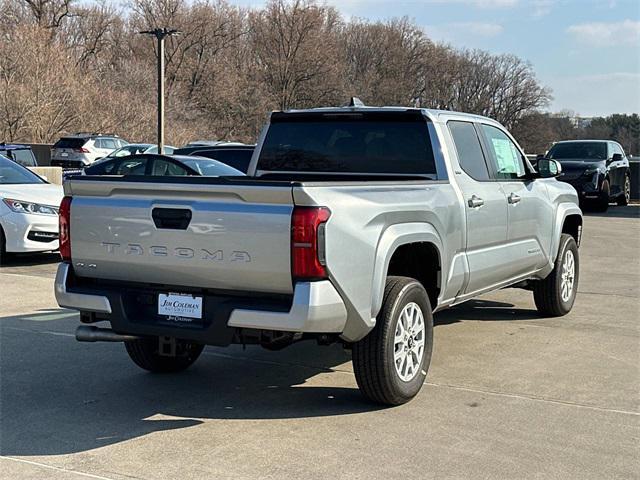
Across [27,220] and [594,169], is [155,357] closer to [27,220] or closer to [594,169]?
[27,220]

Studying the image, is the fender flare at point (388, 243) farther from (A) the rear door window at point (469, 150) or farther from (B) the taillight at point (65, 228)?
(B) the taillight at point (65, 228)

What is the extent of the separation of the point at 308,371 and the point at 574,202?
4042 millimetres

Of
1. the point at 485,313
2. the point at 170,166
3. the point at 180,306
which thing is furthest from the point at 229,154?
the point at 180,306

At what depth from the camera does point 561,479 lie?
442 cm

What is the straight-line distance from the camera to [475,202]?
667 cm

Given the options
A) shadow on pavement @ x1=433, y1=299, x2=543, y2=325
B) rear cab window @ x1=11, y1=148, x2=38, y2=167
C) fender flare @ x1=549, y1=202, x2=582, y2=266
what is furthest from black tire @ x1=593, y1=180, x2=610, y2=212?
rear cab window @ x1=11, y1=148, x2=38, y2=167

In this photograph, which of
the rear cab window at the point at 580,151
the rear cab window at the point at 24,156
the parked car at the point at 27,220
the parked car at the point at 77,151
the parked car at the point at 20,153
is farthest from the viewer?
the parked car at the point at 77,151

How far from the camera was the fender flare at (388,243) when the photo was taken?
523 cm

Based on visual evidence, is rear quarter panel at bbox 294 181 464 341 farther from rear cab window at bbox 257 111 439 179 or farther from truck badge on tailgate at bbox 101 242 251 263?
rear cab window at bbox 257 111 439 179

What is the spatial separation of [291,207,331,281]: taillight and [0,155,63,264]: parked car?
7.74 meters

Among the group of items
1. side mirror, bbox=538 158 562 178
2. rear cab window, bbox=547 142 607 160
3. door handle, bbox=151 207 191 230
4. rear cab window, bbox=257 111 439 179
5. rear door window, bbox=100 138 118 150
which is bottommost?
door handle, bbox=151 207 191 230

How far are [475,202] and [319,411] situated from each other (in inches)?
86.0

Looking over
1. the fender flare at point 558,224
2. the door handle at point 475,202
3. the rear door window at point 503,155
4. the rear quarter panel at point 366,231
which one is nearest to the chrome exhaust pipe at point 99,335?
the rear quarter panel at point 366,231

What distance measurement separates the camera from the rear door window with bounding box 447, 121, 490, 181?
22.6ft
